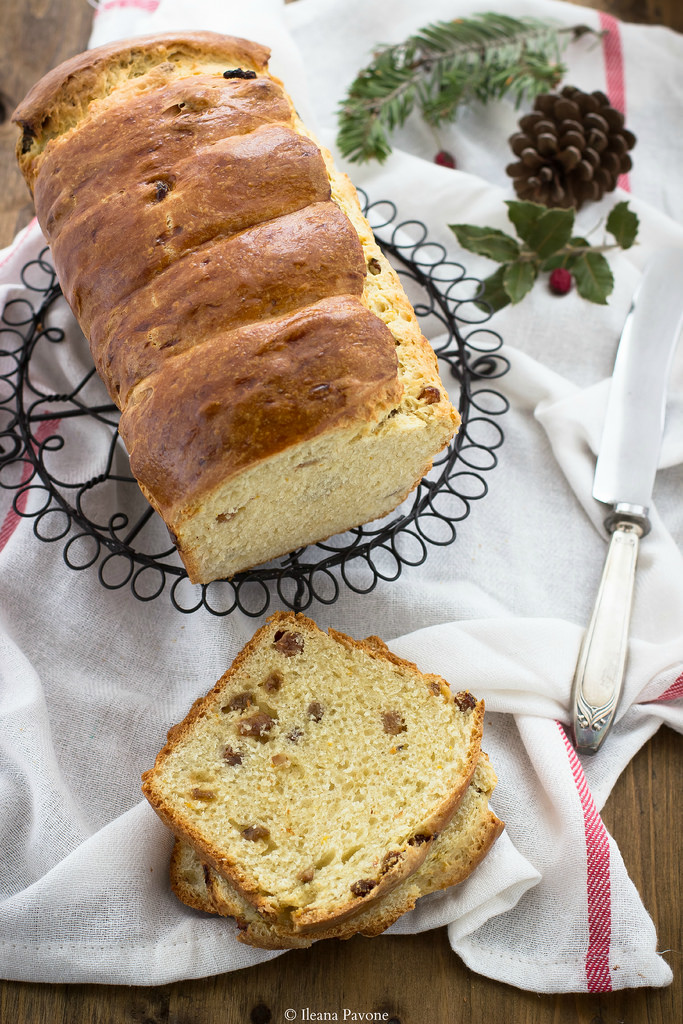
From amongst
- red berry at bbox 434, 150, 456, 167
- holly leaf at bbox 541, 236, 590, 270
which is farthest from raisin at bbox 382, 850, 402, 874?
red berry at bbox 434, 150, 456, 167

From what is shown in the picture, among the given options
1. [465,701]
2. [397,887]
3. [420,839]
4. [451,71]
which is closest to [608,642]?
[465,701]

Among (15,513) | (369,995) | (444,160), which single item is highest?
(444,160)

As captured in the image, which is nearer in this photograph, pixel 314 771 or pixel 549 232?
pixel 314 771

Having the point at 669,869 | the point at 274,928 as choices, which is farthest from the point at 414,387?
the point at 669,869

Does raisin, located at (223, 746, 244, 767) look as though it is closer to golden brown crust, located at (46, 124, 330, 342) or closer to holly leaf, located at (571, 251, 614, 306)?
golden brown crust, located at (46, 124, 330, 342)

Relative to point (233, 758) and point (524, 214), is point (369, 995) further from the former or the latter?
point (524, 214)

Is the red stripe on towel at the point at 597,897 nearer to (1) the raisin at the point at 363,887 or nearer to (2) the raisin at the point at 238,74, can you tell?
(1) the raisin at the point at 363,887
